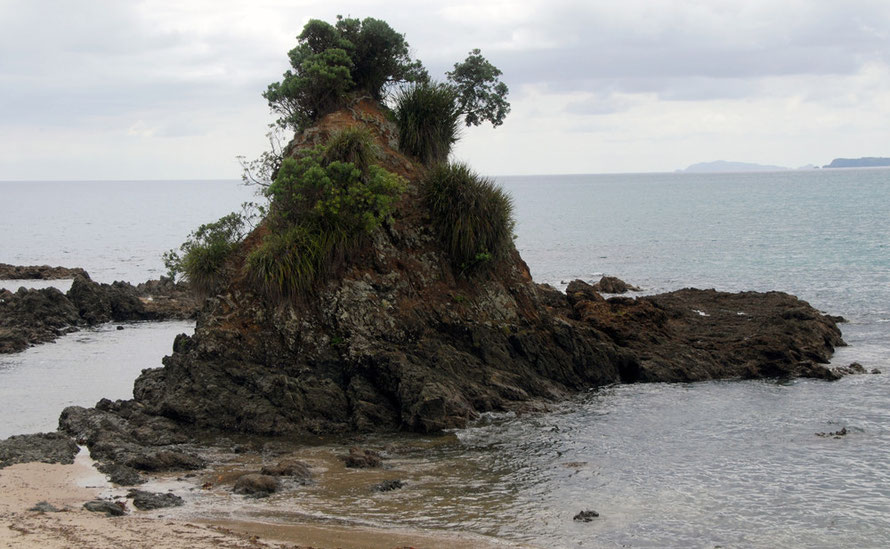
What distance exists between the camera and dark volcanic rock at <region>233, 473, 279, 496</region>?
13891 mm

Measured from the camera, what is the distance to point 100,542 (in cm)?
1108

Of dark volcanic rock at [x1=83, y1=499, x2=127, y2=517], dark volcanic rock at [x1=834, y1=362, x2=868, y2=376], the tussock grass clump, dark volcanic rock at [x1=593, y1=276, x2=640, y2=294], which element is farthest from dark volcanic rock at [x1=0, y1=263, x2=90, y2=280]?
dark volcanic rock at [x1=834, y1=362, x2=868, y2=376]

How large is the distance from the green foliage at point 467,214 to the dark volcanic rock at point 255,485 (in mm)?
8427

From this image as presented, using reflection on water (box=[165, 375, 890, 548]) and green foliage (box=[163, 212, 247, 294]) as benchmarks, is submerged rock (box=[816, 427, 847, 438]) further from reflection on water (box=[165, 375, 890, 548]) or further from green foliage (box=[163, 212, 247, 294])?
green foliage (box=[163, 212, 247, 294])

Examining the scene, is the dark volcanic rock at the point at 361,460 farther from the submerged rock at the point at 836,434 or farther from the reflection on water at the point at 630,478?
the submerged rock at the point at 836,434

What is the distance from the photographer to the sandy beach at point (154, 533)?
11141mm

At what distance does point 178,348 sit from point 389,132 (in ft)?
25.3

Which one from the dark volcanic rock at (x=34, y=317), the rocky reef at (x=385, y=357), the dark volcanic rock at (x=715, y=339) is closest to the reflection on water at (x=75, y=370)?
the dark volcanic rock at (x=34, y=317)

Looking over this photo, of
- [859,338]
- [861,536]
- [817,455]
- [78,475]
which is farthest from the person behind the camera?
[859,338]

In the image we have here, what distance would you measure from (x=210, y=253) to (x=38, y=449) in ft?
19.3

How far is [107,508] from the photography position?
12672 mm

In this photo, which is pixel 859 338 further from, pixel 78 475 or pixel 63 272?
pixel 63 272

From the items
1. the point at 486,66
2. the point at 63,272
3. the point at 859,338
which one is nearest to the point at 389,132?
the point at 486,66

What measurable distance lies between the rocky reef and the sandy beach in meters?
2.54
